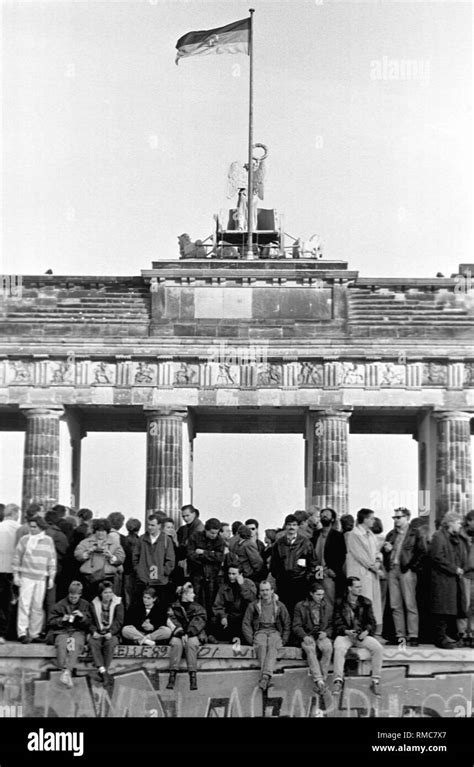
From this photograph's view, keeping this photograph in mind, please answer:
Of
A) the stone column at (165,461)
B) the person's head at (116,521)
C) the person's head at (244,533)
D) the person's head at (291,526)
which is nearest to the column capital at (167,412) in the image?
the stone column at (165,461)

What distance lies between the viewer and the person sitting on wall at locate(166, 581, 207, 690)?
2350 cm

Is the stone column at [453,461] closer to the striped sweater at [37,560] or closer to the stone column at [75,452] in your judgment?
the stone column at [75,452]

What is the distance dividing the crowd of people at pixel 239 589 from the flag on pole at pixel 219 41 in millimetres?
29692

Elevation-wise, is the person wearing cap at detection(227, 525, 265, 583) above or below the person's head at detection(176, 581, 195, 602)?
above

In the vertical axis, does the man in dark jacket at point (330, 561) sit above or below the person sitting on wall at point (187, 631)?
above

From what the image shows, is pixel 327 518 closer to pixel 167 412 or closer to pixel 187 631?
pixel 187 631

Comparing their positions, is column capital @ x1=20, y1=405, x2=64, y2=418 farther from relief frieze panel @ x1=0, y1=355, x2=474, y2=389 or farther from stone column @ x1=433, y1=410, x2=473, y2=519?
stone column @ x1=433, y1=410, x2=473, y2=519

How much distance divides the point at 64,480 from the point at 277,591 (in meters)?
26.5

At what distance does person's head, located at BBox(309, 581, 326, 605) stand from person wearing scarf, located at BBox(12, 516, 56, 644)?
12.4 ft

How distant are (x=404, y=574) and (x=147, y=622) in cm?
389

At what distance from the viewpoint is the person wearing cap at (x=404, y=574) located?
80.0ft

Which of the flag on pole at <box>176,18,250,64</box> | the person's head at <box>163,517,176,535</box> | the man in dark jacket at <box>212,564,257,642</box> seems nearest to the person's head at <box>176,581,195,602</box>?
the man in dark jacket at <box>212,564,257,642</box>

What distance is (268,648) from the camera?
2347cm
